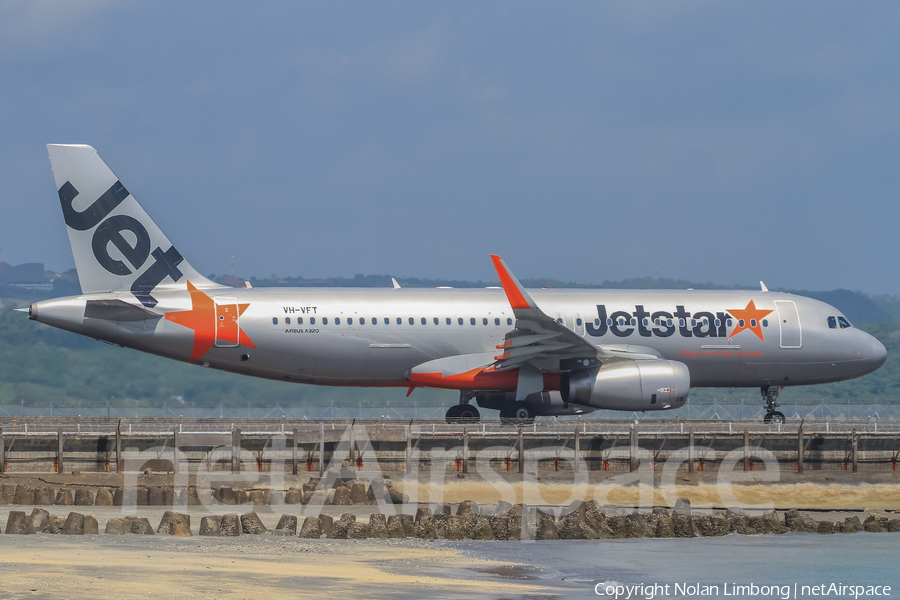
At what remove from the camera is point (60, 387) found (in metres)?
71.1

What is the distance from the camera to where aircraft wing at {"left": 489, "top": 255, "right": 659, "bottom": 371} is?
37.2 metres

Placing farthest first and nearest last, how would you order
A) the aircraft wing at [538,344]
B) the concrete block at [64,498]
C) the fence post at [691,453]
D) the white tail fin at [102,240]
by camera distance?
the white tail fin at [102,240] → the fence post at [691,453] → the aircraft wing at [538,344] → the concrete block at [64,498]

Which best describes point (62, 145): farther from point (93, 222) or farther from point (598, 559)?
point (598, 559)

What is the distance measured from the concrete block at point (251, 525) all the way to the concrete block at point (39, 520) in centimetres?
394

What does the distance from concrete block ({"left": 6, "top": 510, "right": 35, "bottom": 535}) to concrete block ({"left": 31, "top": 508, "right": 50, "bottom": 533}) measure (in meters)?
0.08

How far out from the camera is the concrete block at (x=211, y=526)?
2608 centimetres

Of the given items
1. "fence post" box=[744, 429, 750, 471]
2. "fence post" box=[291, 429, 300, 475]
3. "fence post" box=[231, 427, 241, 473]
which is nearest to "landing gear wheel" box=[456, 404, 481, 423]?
"fence post" box=[291, 429, 300, 475]

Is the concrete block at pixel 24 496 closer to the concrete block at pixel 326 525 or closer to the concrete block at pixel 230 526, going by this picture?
the concrete block at pixel 230 526

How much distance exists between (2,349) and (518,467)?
5158 cm

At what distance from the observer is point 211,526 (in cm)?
2616

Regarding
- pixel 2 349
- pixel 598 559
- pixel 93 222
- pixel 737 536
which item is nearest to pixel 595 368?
pixel 737 536

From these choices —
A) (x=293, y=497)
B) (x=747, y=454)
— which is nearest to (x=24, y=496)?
(x=293, y=497)

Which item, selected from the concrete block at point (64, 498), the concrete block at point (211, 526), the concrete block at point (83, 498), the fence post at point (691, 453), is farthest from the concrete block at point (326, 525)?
the fence post at point (691, 453)

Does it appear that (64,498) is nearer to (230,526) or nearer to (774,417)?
(230,526)
